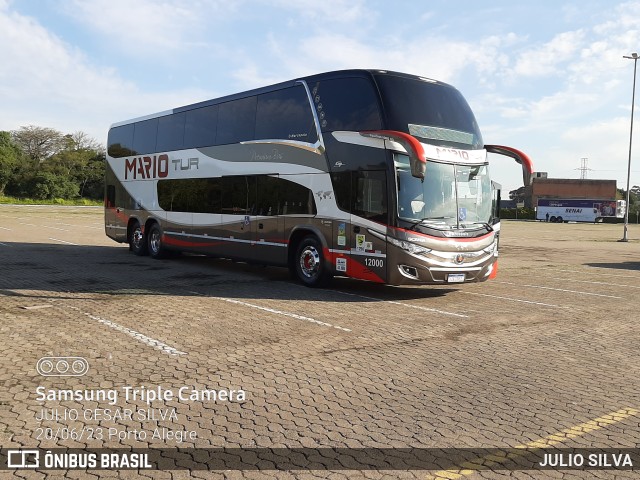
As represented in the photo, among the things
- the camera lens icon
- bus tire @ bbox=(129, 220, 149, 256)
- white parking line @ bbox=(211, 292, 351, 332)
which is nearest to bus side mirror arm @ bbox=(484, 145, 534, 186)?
white parking line @ bbox=(211, 292, 351, 332)

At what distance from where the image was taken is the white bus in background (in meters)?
77.2

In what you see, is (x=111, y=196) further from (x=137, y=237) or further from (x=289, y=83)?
(x=289, y=83)

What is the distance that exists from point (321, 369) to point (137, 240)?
1360 cm

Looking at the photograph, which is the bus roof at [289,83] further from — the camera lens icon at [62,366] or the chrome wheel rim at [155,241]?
the camera lens icon at [62,366]

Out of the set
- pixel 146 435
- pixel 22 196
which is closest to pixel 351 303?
pixel 146 435

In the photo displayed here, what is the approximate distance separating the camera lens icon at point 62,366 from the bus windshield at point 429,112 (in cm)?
659

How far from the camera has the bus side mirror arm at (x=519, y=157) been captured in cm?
1183

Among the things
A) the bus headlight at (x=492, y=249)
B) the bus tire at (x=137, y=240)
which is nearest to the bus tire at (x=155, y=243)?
the bus tire at (x=137, y=240)

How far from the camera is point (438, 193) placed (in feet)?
35.1

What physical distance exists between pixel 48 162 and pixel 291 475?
9857 cm

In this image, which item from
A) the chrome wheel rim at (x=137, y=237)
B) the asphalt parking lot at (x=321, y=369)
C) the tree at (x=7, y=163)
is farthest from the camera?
the tree at (x=7, y=163)

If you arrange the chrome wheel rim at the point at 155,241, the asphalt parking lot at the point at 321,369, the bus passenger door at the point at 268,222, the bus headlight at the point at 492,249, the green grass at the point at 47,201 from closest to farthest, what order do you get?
the asphalt parking lot at the point at 321,369, the bus headlight at the point at 492,249, the bus passenger door at the point at 268,222, the chrome wheel rim at the point at 155,241, the green grass at the point at 47,201

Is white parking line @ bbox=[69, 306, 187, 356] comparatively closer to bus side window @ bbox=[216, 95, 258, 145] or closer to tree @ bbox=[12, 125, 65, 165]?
bus side window @ bbox=[216, 95, 258, 145]

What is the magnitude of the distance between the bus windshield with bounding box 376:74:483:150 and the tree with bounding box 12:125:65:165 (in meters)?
100
